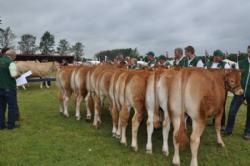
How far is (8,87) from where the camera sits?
9.09 m

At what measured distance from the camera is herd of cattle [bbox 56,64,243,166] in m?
6.20

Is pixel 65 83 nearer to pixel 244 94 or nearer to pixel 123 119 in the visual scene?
pixel 123 119

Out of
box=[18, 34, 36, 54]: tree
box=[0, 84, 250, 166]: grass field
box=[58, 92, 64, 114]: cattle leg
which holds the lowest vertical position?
box=[0, 84, 250, 166]: grass field

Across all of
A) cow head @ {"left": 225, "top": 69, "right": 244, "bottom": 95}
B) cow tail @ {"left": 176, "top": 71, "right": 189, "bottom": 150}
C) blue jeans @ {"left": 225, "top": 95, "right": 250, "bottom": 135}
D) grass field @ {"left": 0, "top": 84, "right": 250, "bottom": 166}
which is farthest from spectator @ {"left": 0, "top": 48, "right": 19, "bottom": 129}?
blue jeans @ {"left": 225, "top": 95, "right": 250, "bottom": 135}

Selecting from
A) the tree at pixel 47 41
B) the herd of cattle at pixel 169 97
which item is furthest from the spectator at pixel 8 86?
the tree at pixel 47 41

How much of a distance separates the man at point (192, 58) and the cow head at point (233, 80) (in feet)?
7.48

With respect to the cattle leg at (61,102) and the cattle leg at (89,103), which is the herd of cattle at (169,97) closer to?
the cattle leg at (89,103)

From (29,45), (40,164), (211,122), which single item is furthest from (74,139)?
(29,45)

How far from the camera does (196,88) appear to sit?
6.18 meters

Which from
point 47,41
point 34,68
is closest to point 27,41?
point 47,41

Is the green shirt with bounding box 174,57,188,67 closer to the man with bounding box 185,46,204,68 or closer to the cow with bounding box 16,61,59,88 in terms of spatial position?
the man with bounding box 185,46,204,68

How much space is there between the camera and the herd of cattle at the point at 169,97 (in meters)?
6.20

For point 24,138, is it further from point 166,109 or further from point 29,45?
point 29,45

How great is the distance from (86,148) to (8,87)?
3166 millimetres
